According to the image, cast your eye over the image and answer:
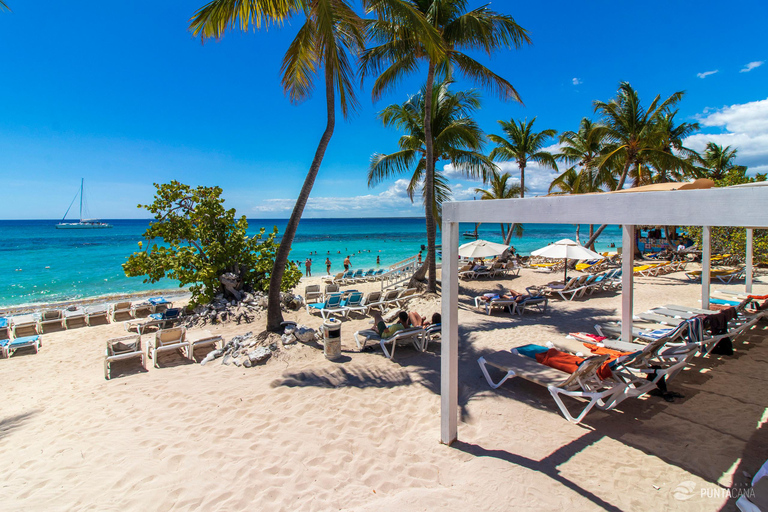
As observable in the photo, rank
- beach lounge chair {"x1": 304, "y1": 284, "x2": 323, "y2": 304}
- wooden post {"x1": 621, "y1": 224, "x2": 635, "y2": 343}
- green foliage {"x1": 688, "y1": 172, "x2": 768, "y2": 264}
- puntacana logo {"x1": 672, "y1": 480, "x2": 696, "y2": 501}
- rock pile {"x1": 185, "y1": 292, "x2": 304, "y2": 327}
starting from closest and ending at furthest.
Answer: puntacana logo {"x1": 672, "y1": 480, "x2": 696, "y2": 501} → wooden post {"x1": 621, "y1": 224, "x2": 635, "y2": 343} → rock pile {"x1": 185, "y1": 292, "x2": 304, "y2": 327} → beach lounge chair {"x1": 304, "y1": 284, "x2": 323, "y2": 304} → green foliage {"x1": 688, "y1": 172, "x2": 768, "y2": 264}

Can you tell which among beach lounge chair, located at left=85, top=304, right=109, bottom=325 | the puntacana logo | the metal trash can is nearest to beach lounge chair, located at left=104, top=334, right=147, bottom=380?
the metal trash can

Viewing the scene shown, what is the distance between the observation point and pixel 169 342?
24.1 feet

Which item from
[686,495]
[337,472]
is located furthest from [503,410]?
[337,472]

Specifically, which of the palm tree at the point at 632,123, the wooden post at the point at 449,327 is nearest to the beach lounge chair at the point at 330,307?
the wooden post at the point at 449,327

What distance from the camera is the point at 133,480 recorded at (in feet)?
10.3

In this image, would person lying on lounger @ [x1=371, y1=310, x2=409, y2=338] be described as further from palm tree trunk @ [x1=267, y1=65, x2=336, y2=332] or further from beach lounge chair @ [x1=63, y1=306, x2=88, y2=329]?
beach lounge chair @ [x1=63, y1=306, x2=88, y2=329]

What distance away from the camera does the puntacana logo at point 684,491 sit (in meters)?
2.80

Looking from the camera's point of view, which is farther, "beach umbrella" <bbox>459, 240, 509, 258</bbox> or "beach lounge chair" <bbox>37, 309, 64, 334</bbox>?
"beach umbrella" <bbox>459, 240, 509, 258</bbox>

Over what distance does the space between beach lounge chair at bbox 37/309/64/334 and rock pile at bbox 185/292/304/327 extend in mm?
4063

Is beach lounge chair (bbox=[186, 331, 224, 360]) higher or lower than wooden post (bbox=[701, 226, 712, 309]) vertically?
lower

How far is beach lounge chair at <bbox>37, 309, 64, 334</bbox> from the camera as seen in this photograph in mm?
9992

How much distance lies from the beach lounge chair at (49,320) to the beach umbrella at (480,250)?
13.1 metres

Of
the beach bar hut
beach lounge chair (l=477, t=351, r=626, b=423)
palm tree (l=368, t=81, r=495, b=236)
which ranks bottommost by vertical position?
beach lounge chair (l=477, t=351, r=626, b=423)

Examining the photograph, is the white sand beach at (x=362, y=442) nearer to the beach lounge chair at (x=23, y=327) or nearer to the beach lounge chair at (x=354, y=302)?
the beach lounge chair at (x=354, y=302)
